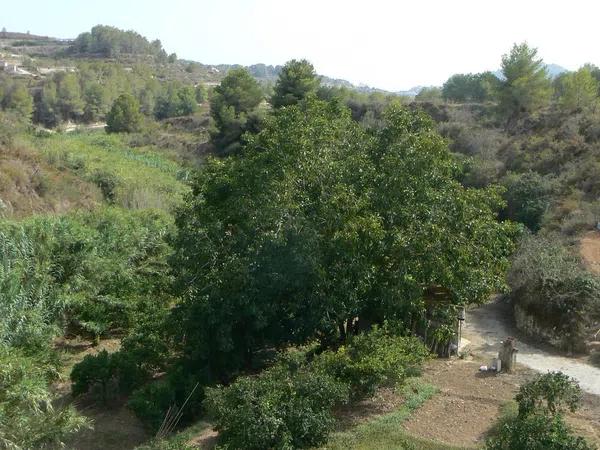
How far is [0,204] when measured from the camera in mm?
17484

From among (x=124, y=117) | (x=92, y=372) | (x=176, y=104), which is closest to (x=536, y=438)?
(x=92, y=372)

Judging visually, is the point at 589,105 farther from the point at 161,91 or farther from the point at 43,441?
the point at 161,91

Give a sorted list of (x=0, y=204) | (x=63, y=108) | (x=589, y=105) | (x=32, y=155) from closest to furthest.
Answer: (x=0, y=204) < (x=32, y=155) < (x=589, y=105) < (x=63, y=108)

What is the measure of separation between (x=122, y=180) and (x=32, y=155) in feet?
10.9

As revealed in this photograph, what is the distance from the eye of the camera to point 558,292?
13.2 metres

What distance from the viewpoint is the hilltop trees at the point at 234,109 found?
128 feet

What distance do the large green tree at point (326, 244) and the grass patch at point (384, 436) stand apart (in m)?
1.74

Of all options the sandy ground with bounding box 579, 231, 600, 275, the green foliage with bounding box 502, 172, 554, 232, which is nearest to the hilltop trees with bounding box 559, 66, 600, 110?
the green foliage with bounding box 502, 172, 554, 232

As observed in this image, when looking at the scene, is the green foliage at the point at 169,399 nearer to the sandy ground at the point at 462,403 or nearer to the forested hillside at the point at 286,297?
the forested hillside at the point at 286,297

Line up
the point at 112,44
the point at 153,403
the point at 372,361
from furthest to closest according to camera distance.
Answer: the point at 112,44
the point at 153,403
the point at 372,361

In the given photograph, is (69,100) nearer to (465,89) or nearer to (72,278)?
(465,89)

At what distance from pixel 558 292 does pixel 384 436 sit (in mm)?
6496

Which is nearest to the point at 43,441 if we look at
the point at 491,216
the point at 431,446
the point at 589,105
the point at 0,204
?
the point at 431,446

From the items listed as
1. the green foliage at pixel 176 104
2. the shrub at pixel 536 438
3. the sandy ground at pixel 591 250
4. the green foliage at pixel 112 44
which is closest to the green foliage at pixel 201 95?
the green foliage at pixel 176 104
